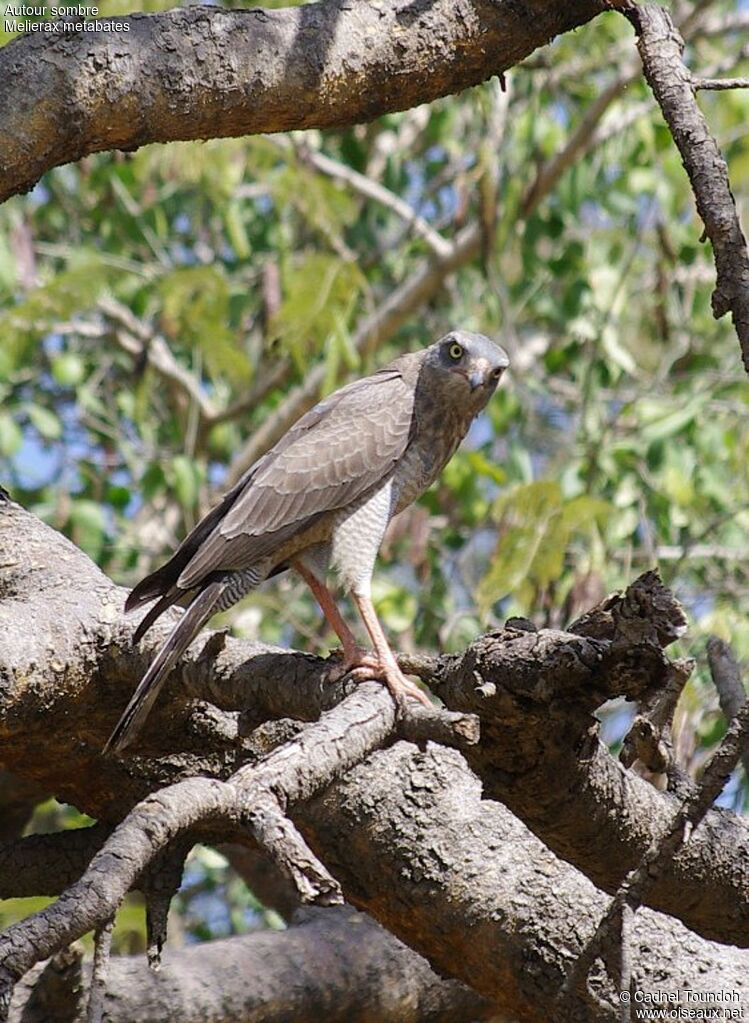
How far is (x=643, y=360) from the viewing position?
36.9 ft

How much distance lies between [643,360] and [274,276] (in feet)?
13.5

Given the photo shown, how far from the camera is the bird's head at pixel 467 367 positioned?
480 centimetres

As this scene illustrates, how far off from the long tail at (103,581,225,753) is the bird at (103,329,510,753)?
0.07 feet

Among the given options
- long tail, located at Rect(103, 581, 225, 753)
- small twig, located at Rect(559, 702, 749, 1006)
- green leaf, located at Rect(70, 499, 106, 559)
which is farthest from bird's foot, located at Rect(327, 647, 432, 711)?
green leaf, located at Rect(70, 499, 106, 559)

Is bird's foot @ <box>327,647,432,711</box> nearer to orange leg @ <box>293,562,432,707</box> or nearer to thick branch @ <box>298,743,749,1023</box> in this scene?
orange leg @ <box>293,562,432,707</box>

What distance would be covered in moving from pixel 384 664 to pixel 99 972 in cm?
162

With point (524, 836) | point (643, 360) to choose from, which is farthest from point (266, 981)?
point (643, 360)

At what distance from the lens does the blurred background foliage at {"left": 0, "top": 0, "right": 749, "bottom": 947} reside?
666 cm

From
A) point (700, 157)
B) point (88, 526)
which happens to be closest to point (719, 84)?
point (700, 157)

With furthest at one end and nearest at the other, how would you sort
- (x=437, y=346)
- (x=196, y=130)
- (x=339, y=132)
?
(x=339, y=132) → (x=437, y=346) → (x=196, y=130)

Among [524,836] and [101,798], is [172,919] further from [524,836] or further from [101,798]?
[524,836]

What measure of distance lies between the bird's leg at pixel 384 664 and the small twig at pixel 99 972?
816 millimetres

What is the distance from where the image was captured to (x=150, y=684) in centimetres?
351

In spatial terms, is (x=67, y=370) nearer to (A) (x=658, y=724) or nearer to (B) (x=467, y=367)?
(B) (x=467, y=367)
